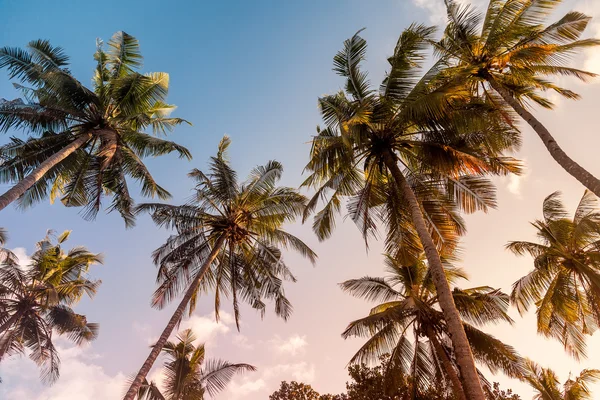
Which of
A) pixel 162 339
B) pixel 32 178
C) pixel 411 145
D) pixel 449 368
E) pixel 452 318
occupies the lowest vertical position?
pixel 452 318

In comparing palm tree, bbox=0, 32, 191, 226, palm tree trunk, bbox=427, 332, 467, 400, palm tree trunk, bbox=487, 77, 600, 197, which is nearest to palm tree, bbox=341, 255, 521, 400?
palm tree trunk, bbox=427, 332, 467, 400

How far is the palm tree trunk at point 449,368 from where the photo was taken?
36.8ft

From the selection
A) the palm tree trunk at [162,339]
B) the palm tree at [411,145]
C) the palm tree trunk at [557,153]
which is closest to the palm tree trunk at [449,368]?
the palm tree at [411,145]

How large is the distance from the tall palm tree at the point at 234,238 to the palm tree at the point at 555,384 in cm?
1184

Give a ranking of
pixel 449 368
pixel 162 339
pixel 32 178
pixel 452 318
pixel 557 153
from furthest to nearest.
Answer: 1. pixel 449 368
2. pixel 162 339
3. pixel 32 178
4. pixel 557 153
5. pixel 452 318

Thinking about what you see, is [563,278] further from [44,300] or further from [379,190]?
[44,300]

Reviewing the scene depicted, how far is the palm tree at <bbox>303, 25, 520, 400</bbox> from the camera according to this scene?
384 inches

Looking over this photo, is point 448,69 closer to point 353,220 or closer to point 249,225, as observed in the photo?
point 353,220

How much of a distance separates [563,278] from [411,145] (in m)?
8.52

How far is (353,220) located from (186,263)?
7.05m

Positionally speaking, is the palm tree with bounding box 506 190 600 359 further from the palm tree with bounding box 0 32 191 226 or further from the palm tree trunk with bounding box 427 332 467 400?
the palm tree with bounding box 0 32 191 226

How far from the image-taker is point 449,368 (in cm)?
Answer: 1182

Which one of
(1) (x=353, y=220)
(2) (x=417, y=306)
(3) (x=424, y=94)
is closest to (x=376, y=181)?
(1) (x=353, y=220)

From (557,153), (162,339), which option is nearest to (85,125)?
(162,339)
